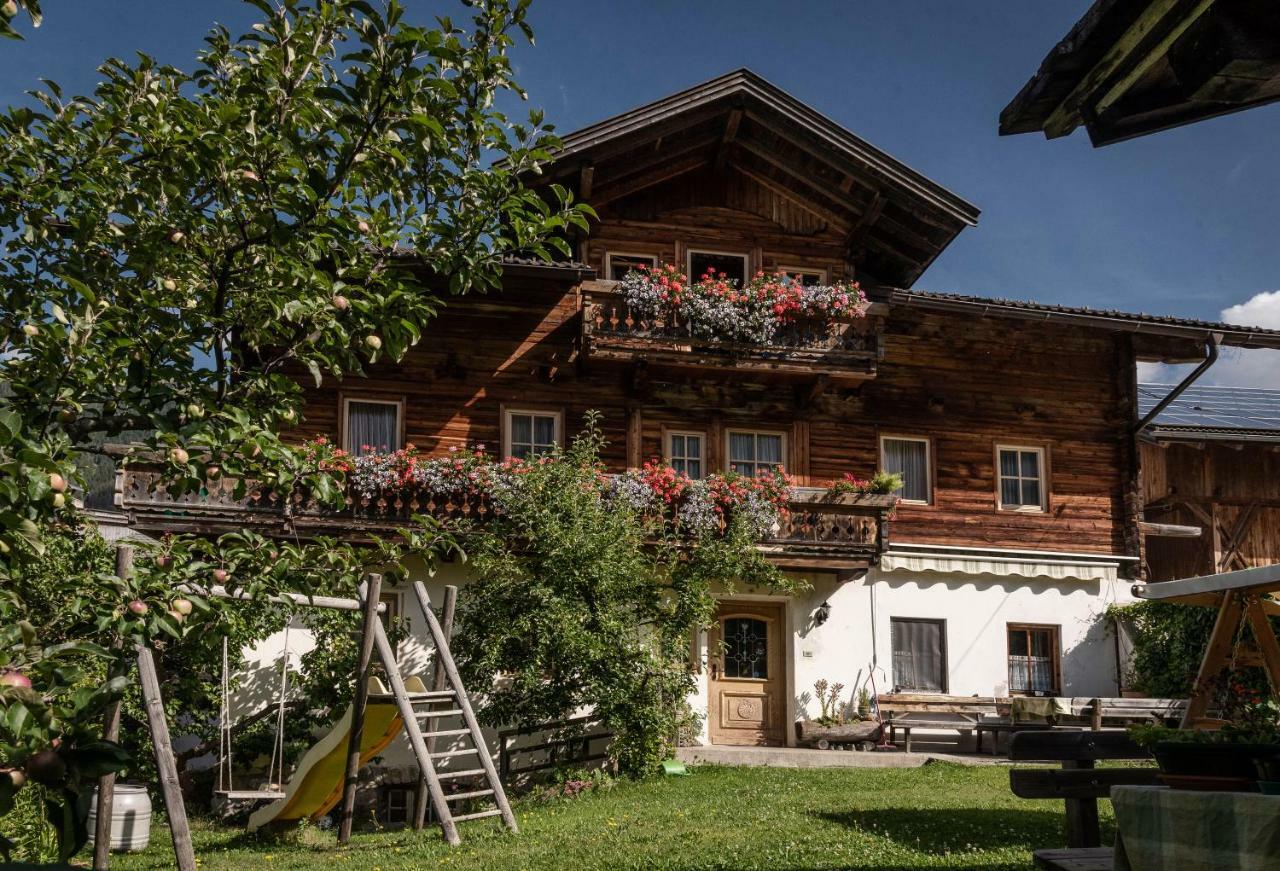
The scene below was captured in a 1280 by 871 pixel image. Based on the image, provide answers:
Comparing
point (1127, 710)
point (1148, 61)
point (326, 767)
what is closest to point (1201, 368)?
point (1127, 710)

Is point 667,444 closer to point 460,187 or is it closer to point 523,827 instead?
point 523,827

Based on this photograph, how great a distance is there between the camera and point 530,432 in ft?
66.0

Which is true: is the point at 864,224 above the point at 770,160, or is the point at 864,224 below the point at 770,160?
below

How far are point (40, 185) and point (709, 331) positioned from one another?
49.8ft

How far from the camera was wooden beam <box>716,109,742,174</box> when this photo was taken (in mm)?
20672

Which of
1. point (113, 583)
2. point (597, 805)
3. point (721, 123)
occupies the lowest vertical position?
point (597, 805)

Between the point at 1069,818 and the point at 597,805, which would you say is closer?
the point at 1069,818

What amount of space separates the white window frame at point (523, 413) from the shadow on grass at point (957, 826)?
10.1 m

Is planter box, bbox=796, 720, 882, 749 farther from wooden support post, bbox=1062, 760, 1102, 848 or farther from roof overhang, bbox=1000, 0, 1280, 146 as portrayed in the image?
roof overhang, bbox=1000, 0, 1280, 146

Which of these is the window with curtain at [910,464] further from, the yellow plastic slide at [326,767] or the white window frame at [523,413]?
the yellow plastic slide at [326,767]

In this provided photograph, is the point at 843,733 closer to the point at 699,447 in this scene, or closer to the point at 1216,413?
the point at 699,447

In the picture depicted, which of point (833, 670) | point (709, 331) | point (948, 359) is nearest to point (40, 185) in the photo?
point (709, 331)

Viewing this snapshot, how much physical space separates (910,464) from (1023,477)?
87.4 inches

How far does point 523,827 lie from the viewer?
11.6 m
